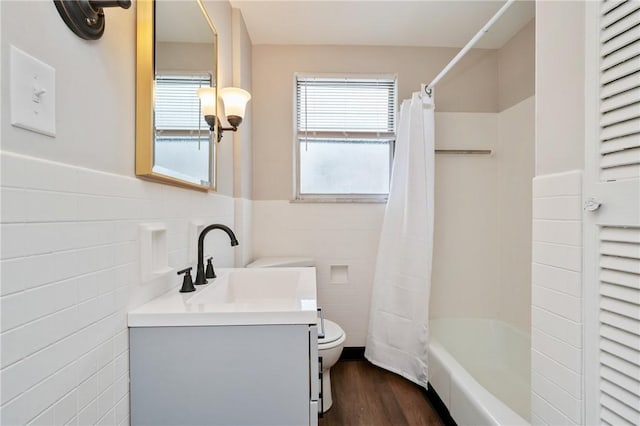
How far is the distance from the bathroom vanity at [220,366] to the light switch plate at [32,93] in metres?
0.53

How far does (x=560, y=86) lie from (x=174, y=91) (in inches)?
52.8

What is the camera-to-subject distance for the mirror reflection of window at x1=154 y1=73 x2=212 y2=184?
1.03 metres

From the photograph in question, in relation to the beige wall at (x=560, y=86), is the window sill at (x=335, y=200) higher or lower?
lower

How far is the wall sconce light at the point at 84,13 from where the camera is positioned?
0.65 metres

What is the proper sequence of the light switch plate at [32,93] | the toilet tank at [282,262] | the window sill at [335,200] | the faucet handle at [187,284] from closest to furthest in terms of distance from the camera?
the light switch plate at [32,93] < the faucet handle at [187,284] < the toilet tank at [282,262] < the window sill at [335,200]

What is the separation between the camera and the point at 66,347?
0.66 m

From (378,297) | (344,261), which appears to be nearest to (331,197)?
(344,261)

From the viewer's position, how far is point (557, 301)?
42.2 inches

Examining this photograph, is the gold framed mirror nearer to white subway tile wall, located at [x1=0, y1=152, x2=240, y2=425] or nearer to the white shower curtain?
white subway tile wall, located at [x1=0, y1=152, x2=240, y2=425]

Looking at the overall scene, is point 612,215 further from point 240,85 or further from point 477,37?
point 240,85

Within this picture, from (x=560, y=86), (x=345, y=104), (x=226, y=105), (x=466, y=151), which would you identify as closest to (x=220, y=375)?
(x=226, y=105)

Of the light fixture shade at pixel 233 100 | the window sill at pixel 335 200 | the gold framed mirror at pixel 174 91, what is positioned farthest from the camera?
the window sill at pixel 335 200

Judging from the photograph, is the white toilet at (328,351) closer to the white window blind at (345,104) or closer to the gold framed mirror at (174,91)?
the gold framed mirror at (174,91)

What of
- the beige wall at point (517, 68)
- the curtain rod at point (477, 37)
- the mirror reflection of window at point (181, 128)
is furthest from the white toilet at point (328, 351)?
the beige wall at point (517, 68)
